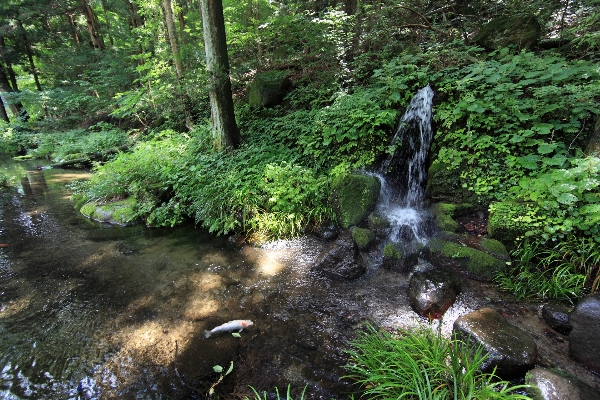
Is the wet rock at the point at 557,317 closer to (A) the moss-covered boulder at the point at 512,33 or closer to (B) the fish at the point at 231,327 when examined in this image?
(B) the fish at the point at 231,327

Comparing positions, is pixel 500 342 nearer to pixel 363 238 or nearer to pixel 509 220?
pixel 509 220

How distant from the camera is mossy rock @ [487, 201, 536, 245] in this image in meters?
4.05

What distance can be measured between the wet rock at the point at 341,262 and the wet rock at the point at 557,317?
2332 mm

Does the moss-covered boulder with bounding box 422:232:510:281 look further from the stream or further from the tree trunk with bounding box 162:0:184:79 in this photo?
the tree trunk with bounding box 162:0:184:79

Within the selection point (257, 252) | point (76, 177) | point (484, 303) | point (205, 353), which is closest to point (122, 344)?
point (205, 353)

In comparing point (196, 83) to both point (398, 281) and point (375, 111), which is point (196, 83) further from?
point (398, 281)

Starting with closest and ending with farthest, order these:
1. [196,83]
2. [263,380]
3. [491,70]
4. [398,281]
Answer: [263,380], [398,281], [491,70], [196,83]

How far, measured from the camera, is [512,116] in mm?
4805

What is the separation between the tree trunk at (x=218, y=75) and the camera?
6.71 metres

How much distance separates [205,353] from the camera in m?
3.17

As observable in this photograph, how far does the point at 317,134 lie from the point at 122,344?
5527 millimetres

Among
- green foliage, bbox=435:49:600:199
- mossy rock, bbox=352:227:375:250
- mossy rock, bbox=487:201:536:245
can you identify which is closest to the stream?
mossy rock, bbox=352:227:375:250

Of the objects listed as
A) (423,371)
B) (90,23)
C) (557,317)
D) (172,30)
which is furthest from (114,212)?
(90,23)

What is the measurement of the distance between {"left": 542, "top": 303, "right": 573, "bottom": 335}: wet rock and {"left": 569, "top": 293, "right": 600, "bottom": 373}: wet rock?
0.60ft
